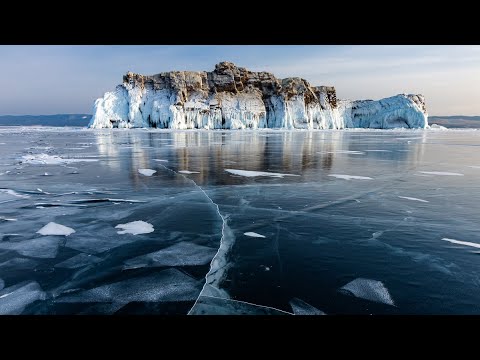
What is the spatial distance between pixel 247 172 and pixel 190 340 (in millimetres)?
9005

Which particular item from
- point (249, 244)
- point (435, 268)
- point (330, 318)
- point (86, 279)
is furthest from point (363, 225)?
point (86, 279)

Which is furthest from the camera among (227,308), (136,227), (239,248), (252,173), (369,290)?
(252,173)

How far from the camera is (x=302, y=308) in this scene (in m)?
2.78

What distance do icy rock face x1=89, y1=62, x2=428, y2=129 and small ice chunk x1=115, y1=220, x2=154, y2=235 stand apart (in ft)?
246

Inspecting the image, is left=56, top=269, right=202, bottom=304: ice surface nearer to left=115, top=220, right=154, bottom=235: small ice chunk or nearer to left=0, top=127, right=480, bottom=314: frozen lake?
left=0, top=127, right=480, bottom=314: frozen lake

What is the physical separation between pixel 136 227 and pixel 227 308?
2809mm

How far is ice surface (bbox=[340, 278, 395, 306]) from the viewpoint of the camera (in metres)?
2.96

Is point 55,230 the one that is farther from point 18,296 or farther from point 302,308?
point 302,308

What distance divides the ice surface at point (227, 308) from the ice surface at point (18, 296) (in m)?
1.56

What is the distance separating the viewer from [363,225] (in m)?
5.11

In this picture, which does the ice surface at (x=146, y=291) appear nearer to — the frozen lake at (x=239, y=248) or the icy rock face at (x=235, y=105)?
the frozen lake at (x=239, y=248)

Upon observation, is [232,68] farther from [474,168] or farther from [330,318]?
[330,318]

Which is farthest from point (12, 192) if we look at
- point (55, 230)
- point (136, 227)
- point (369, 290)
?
point (369, 290)

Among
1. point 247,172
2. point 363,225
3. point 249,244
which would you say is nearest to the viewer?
point 249,244
